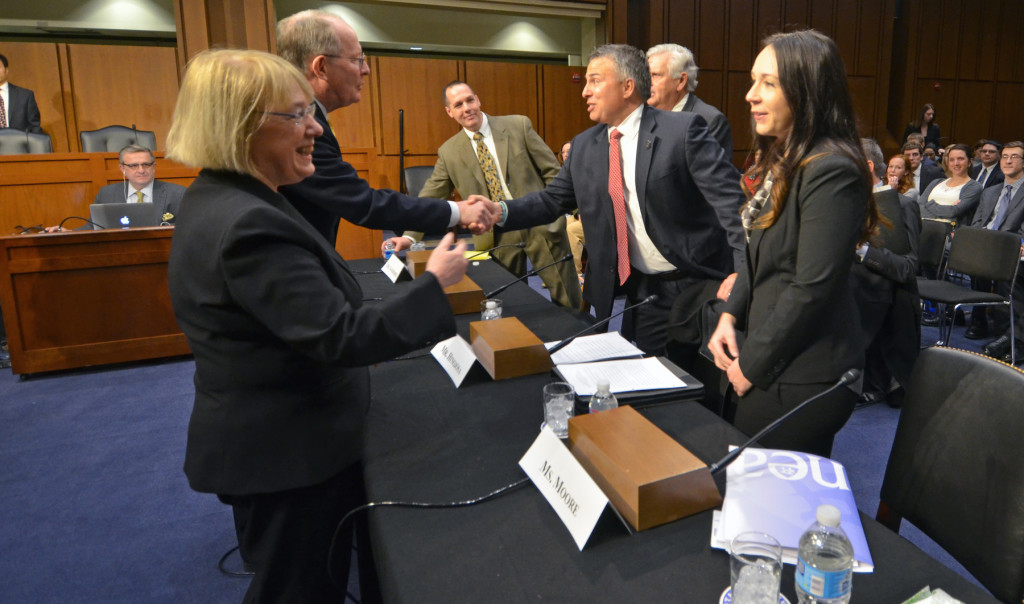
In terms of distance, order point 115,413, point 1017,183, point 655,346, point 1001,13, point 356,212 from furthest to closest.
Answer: point 1001,13 < point 1017,183 < point 115,413 < point 655,346 < point 356,212

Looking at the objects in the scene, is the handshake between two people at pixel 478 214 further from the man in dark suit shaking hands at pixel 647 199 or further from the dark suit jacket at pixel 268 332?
the dark suit jacket at pixel 268 332

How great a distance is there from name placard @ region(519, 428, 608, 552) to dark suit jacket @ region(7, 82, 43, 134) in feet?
22.7

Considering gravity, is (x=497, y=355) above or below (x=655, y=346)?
above

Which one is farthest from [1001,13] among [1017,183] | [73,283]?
[73,283]

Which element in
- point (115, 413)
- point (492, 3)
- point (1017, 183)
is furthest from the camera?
point (492, 3)

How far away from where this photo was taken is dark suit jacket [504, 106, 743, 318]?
7.09ft

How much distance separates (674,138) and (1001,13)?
42.6 ft

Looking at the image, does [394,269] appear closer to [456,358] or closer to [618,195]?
[618,195]

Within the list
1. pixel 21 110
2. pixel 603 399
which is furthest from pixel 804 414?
pixel 21 110

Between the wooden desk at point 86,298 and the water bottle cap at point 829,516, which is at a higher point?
the water bottle cap at point 829,516

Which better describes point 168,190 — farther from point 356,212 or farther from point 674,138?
point 674,138

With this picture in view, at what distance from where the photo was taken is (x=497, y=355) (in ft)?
5.13

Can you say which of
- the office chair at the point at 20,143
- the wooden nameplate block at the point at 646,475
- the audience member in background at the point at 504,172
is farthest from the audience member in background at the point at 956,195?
the office chair at the point at 20,143

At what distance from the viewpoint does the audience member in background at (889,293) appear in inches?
116
